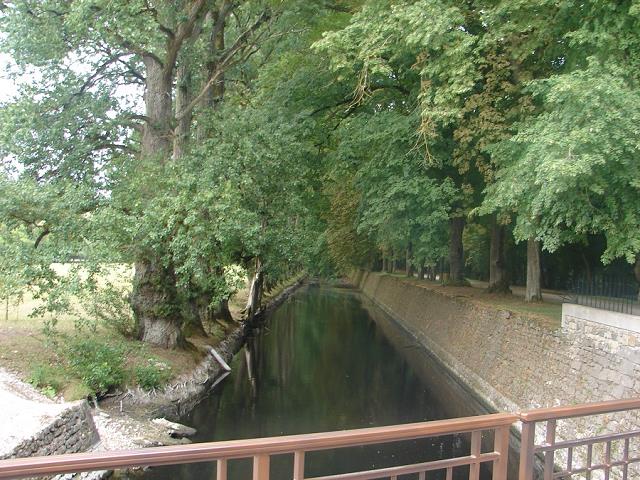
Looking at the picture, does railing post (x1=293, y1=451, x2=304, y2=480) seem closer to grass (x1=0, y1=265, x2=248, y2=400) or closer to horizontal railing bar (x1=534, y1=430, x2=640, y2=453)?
horizontal railing bar (x1=534, y1=430, x2=640, y2=453)

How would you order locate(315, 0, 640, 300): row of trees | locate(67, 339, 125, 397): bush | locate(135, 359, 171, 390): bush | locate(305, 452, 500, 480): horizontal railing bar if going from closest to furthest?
1. locate(305, 452, 500, 480): horizontal railing bar
2. locate(315, 0, 640, 300): row of trees
3. locate(67, 339, 125, 397): bush
4. locate(135, 359, 171, 390): bush

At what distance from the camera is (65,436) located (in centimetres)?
881

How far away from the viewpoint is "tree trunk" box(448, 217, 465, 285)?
24.7 metres

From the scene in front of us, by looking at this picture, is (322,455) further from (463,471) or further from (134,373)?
(134,373)

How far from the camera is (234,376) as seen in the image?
1817 centimetres

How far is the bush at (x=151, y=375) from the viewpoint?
42.8ft

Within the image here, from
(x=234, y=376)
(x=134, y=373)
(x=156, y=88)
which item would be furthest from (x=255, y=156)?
(x=234, y=376)

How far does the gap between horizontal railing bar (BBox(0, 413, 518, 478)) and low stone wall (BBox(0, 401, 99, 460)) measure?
5.72 m

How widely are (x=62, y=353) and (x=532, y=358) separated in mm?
10387

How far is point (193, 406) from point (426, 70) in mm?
9512

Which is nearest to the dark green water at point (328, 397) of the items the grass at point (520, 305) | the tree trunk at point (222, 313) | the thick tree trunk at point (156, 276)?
the tree trunk at point (222, 313)

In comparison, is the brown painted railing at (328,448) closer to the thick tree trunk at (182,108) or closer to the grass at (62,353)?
the grass at (62,353)

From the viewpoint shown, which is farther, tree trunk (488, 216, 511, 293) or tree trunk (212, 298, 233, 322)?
tree trunk (212, 298, 233, 322)

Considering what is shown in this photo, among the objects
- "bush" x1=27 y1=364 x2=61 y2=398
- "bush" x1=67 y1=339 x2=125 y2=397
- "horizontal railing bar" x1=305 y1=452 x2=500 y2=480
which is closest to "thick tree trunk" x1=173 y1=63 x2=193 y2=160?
Result: "bush" x1=67 y1=339 x2=125 y2=397
